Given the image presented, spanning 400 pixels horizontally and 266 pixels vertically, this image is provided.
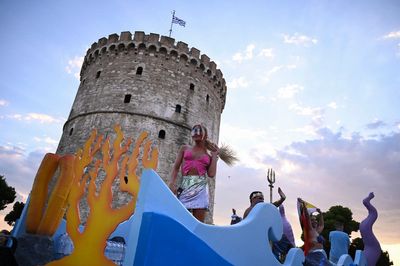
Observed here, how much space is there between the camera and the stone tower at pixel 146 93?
1606 centimetres

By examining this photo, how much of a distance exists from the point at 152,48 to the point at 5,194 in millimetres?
18190

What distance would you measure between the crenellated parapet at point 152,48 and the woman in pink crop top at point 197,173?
1498cm

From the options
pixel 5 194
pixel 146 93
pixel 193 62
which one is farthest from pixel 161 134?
pixel 5 194

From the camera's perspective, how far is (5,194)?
24.0 metres

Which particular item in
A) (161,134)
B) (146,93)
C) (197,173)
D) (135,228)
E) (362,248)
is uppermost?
(146,93)

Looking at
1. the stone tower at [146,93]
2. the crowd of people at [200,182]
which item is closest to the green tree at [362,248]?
the stone tower at [146,93]

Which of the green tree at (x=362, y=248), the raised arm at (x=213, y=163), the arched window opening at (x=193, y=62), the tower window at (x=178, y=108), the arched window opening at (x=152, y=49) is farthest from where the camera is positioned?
the green tree at (x=362, y=248)

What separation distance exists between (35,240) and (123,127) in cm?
1243

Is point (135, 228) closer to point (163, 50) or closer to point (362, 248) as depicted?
point (163, 50)

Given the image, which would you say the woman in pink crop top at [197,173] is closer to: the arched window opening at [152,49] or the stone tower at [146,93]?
the stone tower at [146,93]

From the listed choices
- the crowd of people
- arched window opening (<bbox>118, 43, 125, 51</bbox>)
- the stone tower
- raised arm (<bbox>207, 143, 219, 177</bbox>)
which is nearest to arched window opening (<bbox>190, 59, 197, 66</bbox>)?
the stone tower

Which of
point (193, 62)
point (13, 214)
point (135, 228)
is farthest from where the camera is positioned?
point (13, 214)

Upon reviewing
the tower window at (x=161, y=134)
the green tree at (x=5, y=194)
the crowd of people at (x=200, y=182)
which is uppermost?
the tower window at (x=161, y=134)

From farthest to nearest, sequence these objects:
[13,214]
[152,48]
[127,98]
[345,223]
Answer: [13,214] → [345,223] → [152,48] → [127,98]
